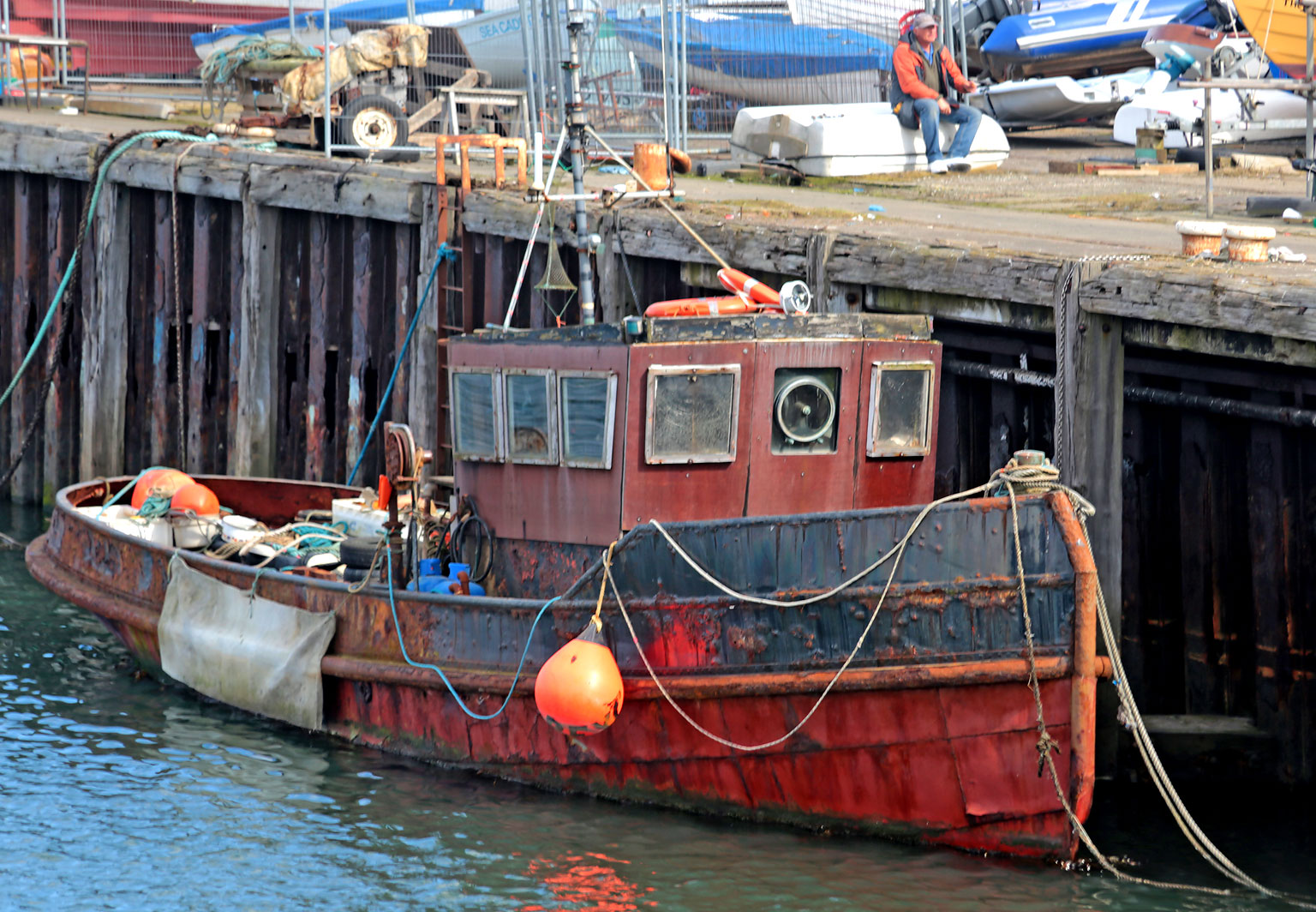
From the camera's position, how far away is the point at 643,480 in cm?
806

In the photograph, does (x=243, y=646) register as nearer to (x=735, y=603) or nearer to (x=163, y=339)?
(x=735, y=603)

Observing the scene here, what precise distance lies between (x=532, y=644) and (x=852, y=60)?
10.8 meters

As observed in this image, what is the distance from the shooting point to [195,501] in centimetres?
1144

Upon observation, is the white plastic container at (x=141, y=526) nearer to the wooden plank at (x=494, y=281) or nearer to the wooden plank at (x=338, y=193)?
the wooden plank at (x=494, y=281)

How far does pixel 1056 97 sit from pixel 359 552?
12.7 meters

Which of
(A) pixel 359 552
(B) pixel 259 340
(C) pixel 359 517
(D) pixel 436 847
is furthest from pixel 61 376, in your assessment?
(D) pixel 436 847

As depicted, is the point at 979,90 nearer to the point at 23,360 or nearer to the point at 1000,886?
the point at 23,360

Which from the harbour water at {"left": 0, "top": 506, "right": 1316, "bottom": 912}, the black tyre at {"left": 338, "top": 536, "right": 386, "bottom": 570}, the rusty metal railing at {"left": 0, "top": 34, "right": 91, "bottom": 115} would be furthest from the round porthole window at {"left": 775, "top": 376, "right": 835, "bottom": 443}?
the rusty metal railing at {"left": 0, "top": 34, "right": 91, "bottom": 115}

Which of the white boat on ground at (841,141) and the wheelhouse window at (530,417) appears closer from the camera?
the wheelhouse window at (530,417)

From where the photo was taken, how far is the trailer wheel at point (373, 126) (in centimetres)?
1538

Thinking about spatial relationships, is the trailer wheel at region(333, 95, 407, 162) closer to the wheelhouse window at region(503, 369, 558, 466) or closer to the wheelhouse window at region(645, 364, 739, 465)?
the wheelhouse window at region(503, 369, 558, 466)

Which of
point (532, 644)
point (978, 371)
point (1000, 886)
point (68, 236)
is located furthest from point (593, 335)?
point (68, 236)

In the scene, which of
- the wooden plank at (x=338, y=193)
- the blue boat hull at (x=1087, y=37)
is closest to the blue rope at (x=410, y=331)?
the wooden plank at (x=338, y=193)

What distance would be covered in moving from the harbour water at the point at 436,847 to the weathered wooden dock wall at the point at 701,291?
104 centimetres
